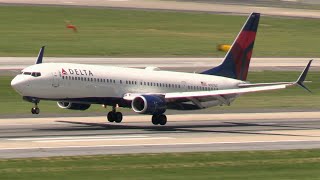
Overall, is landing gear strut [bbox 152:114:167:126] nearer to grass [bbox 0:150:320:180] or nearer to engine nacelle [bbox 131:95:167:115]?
engine nacelle [bbox 131:95:167:115]

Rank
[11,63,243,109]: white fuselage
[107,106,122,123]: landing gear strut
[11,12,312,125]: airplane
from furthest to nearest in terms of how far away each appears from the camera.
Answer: [107,106,122,123]: landing gear strut, [11,12,312,125]: airplane, [11,63,243,109]: white fuselage

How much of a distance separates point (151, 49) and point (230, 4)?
66.2m

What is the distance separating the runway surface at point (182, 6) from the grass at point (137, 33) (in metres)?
6.43

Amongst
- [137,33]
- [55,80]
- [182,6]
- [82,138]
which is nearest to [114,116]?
[55,80]

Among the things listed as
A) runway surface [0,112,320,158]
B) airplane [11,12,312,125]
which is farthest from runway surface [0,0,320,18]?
airplane [11,12,312,125]

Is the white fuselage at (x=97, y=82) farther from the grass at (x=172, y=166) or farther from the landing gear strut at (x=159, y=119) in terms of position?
the grass at (x=172, y=166)

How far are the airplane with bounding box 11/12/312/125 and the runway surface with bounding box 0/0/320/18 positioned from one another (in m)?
95.8

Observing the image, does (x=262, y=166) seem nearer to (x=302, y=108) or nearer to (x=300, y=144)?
(x=300, y=144)

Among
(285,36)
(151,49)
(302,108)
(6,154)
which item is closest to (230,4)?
(285,36)

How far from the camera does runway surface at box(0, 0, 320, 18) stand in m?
170

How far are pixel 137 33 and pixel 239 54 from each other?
65.9m

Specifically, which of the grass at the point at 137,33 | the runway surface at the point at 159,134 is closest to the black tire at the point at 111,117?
the runway surface at the point at 159,134

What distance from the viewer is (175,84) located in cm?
7238

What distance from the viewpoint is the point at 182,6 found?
176 metres
